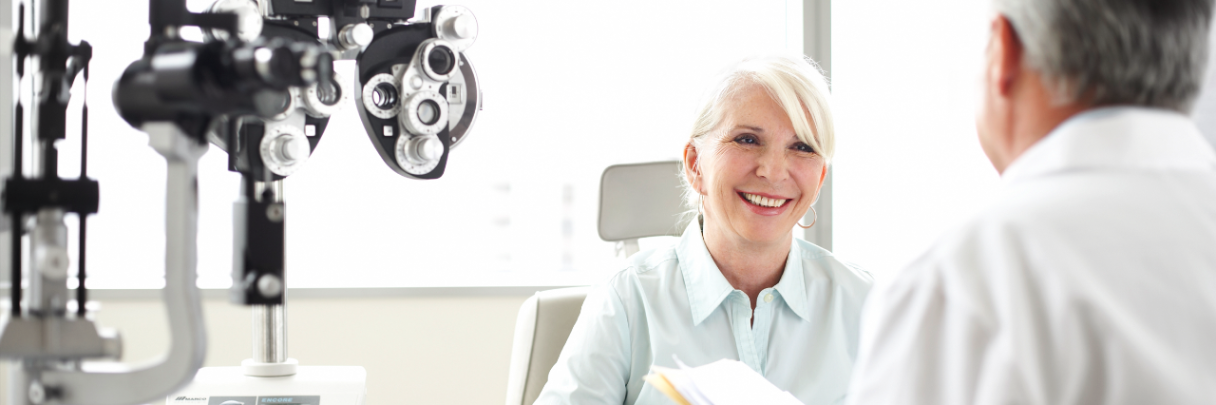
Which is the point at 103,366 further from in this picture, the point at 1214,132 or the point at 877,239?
the point at 877,239

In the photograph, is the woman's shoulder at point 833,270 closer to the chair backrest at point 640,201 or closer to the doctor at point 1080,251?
the chair backrest at point 640,201

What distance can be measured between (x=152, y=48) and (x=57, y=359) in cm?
26

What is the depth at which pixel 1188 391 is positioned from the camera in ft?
1.77

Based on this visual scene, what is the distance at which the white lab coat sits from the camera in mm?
534

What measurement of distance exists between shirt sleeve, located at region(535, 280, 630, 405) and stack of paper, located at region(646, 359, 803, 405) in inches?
8.7

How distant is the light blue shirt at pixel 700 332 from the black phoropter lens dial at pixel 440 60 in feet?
1.80

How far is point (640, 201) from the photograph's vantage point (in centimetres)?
194

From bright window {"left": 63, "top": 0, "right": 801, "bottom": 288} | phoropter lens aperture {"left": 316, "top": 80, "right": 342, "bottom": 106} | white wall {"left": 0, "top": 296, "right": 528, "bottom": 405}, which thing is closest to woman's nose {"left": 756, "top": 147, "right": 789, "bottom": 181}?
phoropter lens aperture {"left": 316, "top": 80, "right": 342, "bottom": 106}

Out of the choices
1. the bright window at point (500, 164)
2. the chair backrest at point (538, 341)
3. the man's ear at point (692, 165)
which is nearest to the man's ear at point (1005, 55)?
the man's ear at point (692, 165)

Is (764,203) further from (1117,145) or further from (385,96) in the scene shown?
(1117,145)

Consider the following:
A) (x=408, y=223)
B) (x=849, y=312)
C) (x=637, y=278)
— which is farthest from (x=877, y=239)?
(x=408, y=223)

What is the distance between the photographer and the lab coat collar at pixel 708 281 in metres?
1.41

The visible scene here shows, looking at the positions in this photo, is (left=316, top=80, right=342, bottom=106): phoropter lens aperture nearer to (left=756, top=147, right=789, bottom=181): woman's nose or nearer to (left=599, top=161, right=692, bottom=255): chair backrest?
(left=756, top=147, right=789, bottom=181): woman's nose

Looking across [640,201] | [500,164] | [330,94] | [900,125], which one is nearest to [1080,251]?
[330,94]
